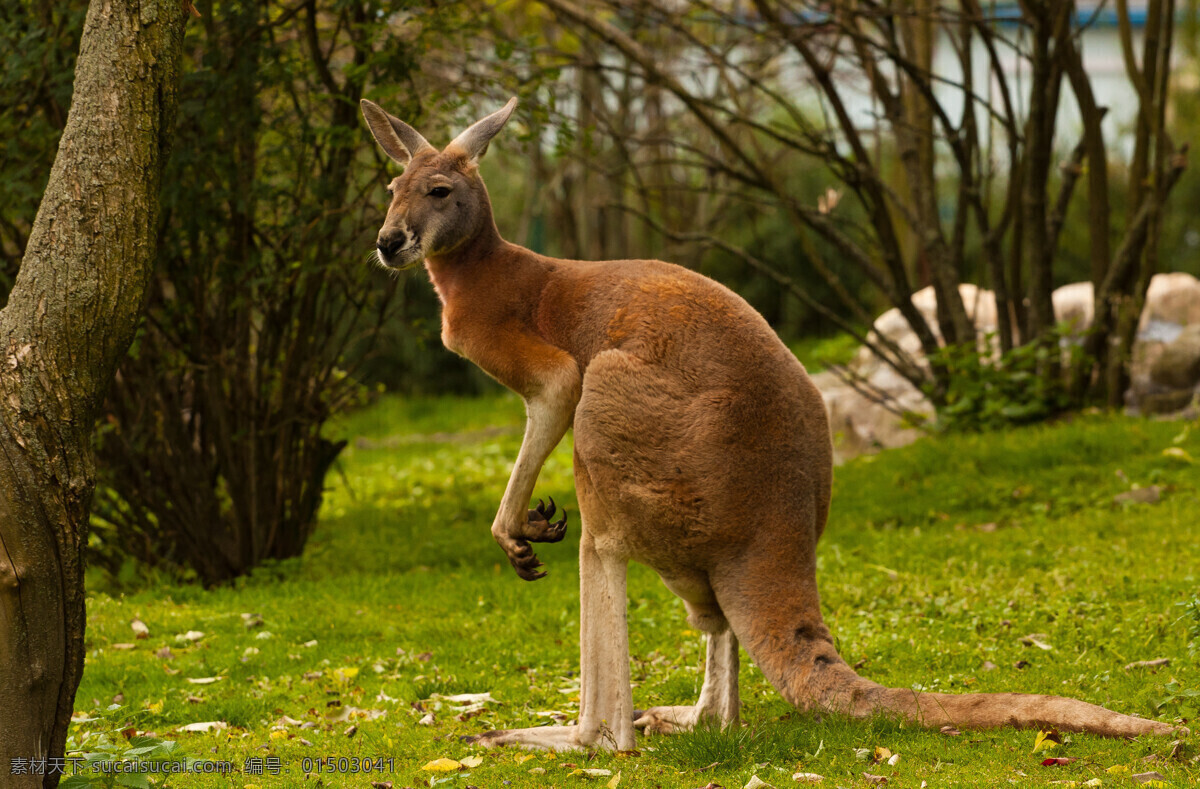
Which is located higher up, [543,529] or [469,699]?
[543,529]

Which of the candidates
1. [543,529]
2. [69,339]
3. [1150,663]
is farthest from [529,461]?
[1150,663]

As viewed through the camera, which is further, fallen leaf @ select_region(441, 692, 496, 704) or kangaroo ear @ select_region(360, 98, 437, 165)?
fallen leaf @ select_region(441, 692, 496, 704)

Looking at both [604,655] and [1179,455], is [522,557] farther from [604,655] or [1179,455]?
[1179,455]

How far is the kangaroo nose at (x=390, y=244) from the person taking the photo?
171 inches

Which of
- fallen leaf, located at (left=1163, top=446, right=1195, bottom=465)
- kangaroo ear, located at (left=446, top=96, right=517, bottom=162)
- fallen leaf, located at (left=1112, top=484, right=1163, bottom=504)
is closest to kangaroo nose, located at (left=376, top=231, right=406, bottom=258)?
kangaroo ear, located at (left=446, top=96, right=517, bottom=162)

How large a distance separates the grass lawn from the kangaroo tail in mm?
141

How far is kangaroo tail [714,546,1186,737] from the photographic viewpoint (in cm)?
393

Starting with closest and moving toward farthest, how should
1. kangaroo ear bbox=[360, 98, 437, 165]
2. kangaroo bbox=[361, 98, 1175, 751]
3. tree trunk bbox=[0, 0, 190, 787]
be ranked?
1. tree trunk bbox=[0, 0, 190, 787]
2. kangaroo bbox=[361, 98, 1175, 751]
3. kangaroo ear bbox=[360, 98, 437, 165]

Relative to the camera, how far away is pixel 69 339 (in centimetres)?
353

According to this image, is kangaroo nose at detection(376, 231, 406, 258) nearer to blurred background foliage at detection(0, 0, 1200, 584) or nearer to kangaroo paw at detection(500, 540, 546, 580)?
kangaroo paw at detection(500, 540, 546, 580)

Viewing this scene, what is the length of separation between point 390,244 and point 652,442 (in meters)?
1.23

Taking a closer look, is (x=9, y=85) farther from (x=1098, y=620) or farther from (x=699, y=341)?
(x=1098, y=620)

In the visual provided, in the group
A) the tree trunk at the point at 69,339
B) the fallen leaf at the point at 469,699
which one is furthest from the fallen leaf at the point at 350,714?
the tree trunk at the point at 69,339

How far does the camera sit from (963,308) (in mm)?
10781
